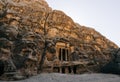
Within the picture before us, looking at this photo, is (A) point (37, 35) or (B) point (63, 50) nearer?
(A) point (37, 35)

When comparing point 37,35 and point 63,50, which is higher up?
point 37,35

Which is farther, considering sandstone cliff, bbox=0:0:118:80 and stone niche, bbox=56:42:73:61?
stone niche, bbox=56:42:73:61

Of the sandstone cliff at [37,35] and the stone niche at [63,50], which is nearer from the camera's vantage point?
the sandstone cliff at [37,35]

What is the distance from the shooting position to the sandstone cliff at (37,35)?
30453 millimetres

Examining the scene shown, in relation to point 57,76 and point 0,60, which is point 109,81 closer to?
point 57,76

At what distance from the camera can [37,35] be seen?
32594mm

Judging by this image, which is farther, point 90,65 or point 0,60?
point 90,65

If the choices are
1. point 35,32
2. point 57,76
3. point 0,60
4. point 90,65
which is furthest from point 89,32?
point 0,60

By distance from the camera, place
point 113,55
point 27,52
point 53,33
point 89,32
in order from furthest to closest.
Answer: point 89,32, point 113,55, point 53,33, point 27,52

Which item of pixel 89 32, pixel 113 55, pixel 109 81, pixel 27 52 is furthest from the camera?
pixel 89 32

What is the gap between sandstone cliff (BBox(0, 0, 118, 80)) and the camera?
30453 mm

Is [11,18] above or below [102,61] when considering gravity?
above

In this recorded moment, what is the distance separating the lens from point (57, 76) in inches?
1152

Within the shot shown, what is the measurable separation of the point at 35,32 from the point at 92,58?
33.7 feet
